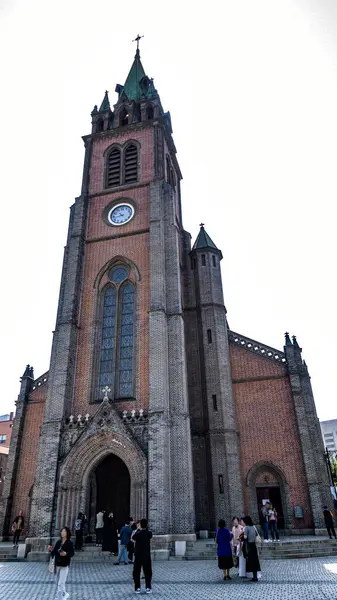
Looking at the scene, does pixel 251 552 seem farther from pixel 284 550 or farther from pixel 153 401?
pixel 153 401

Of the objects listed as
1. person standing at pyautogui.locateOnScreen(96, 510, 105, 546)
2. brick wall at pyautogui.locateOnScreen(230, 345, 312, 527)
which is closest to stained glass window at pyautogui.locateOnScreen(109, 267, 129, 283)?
brick wall at pyautogui.locateOnScreen(230, 345, 312, 527)

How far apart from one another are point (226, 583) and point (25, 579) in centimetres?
593

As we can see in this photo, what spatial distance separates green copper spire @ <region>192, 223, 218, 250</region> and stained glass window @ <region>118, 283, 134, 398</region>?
6.03m

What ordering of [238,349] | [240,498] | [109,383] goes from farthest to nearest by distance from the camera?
[238,349] → [109,383] → [240,498]

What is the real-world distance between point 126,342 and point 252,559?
45.7 feet

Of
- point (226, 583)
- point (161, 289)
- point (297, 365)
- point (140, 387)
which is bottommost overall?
point (226, 583)

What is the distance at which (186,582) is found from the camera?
1099cm

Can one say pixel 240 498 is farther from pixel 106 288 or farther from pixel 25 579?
pixel 106 288

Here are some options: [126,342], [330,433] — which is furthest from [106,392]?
[330,433]

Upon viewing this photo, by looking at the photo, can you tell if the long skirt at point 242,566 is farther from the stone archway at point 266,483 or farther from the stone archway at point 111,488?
the stone archway at point 266,483

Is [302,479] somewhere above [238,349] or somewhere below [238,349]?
below

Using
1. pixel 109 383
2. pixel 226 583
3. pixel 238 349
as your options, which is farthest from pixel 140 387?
pixel 226 583

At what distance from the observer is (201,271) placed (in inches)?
1089

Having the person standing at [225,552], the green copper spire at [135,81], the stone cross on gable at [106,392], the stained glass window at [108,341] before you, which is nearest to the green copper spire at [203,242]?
the stained glass window at [108,341]
